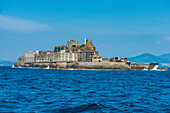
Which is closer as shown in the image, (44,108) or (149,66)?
(44,108)

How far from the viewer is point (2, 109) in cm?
2686

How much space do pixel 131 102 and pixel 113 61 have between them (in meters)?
161

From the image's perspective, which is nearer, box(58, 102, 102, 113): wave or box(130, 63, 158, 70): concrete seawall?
box(58, 102, 102, 113): wave

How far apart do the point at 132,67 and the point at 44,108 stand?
163 m

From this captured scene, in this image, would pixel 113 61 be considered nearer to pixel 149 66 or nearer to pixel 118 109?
pixel 149 66

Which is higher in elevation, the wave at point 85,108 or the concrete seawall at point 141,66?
the concrete seawall at point 141,66

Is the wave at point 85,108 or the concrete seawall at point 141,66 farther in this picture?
the concrete seawall at point 141,66

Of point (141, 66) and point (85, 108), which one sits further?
point (141, 66)

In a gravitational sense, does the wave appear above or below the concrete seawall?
below

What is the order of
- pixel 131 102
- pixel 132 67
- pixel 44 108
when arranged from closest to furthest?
pixel 44 108 → pixel 131 102 → pixel 132 67

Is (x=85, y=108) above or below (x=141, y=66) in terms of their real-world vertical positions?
below

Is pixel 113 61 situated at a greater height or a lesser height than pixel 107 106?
greater

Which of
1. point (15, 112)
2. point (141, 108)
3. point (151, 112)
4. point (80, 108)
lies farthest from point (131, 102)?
point (15, 112)

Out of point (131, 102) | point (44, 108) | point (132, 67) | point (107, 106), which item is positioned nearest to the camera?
point (44, 108)
